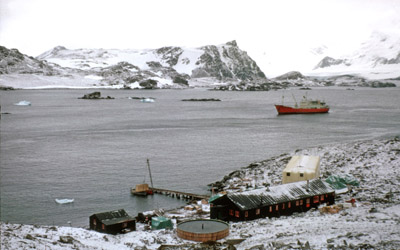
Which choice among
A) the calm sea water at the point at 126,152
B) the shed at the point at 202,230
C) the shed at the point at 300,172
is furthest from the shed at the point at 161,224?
the shed at the point at 300,172

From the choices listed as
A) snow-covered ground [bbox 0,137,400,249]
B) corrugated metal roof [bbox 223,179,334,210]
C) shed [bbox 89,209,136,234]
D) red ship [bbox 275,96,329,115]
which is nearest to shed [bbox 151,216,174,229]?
snow-covered ground [bbox 0,137,400,249]

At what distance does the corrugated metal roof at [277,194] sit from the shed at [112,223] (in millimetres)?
6779

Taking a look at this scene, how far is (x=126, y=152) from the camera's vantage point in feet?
188

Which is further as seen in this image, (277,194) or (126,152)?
(126,152)

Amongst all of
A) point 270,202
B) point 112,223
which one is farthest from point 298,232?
point 112,223

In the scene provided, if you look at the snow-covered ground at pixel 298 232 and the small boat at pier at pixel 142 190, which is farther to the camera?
the small boat at pier at pixel 142 190

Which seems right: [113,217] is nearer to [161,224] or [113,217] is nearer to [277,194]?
[161,224]

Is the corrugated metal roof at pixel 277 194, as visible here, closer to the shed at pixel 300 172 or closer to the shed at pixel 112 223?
the shed at pixel 300 172

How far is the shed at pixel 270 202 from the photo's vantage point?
93.5 feet

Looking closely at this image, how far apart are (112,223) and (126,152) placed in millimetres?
30332

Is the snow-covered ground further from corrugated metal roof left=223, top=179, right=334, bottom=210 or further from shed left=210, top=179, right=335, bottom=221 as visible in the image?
corrugated metal roof left=223, top=179, right=334, bottom=210

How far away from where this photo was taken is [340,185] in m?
34.5

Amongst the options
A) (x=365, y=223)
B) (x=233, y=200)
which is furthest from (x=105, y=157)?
(x=365, y=223)

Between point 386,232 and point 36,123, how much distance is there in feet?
271
